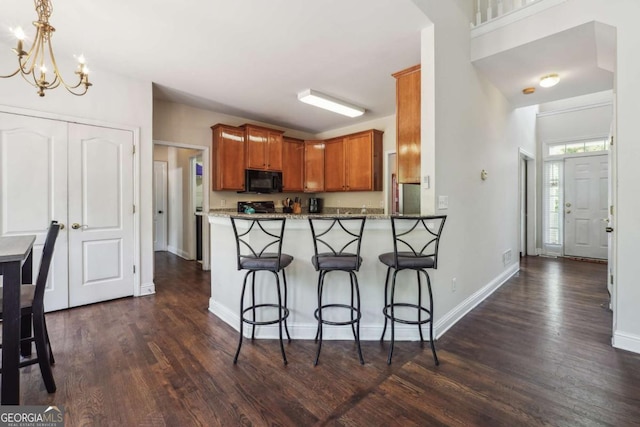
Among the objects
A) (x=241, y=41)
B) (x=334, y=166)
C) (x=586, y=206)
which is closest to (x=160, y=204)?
(x=334, y=166)

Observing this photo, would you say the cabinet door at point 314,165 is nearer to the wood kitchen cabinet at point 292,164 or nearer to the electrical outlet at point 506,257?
the wood kitchen cabinet at point 292,164

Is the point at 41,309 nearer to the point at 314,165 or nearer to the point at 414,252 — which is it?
the point at 414,252

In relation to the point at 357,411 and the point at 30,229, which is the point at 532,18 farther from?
the point at 30,229

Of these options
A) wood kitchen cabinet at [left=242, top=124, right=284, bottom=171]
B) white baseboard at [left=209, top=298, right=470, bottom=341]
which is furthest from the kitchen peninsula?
wood kitchen cabinet at [left=242, top=124, right=284, bottom=171]

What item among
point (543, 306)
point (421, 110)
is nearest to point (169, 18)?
point (421, 110)

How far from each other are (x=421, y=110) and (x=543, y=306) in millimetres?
2523

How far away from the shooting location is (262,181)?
504cm

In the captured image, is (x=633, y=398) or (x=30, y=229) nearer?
(x=633, y=398)

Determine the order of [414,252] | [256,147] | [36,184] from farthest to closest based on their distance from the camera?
[256,147] < [36,184] < [414,252]

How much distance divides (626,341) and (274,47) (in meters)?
3.86

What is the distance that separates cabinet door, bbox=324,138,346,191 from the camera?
5531mm

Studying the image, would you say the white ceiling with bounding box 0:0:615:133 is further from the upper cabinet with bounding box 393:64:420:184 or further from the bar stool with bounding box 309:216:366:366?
the bar stool with bounding box 309:216:366:366

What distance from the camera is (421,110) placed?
254 centimetres

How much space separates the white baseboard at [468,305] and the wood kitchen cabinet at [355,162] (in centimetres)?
234
